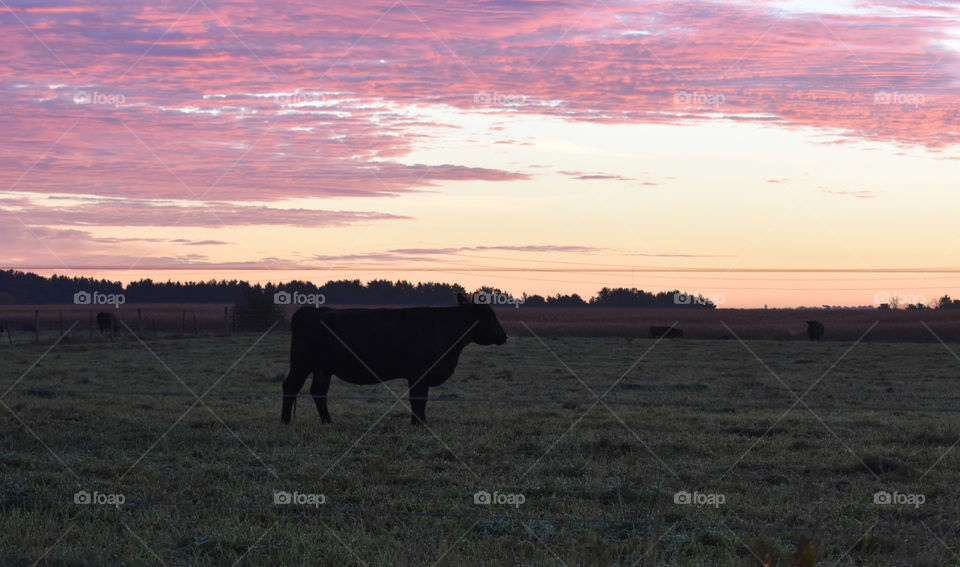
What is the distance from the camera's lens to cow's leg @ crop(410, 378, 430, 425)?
11.9 meters

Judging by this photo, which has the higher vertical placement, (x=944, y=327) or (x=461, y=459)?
(x=944, y=327)

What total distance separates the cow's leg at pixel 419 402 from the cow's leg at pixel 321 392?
3.94 feet

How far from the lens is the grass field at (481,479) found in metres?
5.90

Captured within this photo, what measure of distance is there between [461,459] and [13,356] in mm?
22586

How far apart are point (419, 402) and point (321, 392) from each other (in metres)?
1.58

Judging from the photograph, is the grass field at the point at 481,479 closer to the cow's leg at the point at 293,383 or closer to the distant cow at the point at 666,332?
Result: the cow's leg at the point at 293,383

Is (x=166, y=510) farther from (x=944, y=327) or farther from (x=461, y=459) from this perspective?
(x=944, y=327)

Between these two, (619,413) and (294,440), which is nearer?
(294,440)

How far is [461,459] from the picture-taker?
30.3ft

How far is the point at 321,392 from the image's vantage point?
12.7 metres

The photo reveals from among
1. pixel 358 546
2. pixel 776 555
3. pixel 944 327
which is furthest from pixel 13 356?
pixel 944 327

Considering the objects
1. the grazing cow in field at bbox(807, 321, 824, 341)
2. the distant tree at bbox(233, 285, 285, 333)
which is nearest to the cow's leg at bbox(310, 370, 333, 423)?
the distant tree at bbox(233, 285, 285, 333)

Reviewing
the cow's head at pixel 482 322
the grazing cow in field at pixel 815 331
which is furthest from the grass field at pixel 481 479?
the grazing cow in field at pixel 815 331

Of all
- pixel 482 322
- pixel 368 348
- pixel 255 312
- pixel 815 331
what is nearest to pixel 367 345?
pixel 368 348
